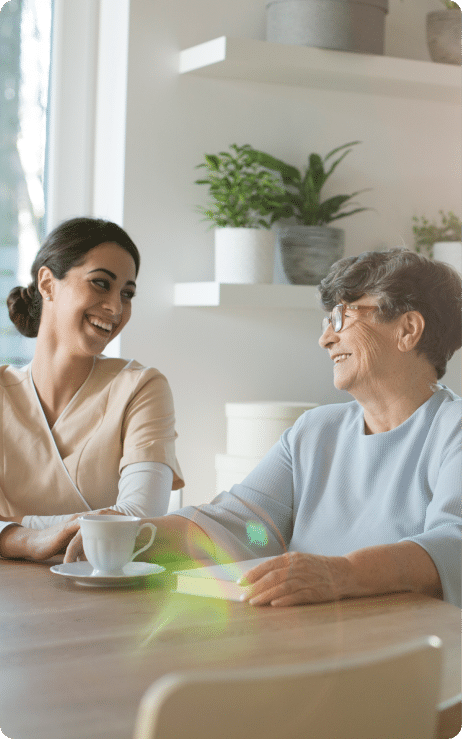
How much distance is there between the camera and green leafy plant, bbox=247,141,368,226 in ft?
5.99

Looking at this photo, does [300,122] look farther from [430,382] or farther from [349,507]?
[349,507]

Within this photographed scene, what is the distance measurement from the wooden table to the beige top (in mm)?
331

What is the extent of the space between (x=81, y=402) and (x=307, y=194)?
36.5 inches

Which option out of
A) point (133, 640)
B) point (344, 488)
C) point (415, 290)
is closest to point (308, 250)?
point (415, 290)

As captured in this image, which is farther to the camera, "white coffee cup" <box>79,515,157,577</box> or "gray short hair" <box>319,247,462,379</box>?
"gray short hair" <box>319,247,462,379</box>

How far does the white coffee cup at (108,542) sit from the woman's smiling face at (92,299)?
1.61 ft

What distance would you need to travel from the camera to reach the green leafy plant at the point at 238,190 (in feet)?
5.76

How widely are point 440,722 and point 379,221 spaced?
1.67 metres

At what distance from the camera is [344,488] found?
3.05 feet

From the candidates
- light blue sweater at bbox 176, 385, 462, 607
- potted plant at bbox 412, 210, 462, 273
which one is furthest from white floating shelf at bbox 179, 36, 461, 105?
light blue sweater at bbox 176, 385, 462, 607

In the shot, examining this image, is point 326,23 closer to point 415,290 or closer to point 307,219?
point 307,219

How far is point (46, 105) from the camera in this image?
6.00 feet

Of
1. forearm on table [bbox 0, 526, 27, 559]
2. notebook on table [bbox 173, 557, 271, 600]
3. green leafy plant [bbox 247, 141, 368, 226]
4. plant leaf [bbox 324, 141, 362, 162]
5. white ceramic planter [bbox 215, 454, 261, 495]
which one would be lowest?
white ceramic planter [bbox 215, 454, 261, 495]

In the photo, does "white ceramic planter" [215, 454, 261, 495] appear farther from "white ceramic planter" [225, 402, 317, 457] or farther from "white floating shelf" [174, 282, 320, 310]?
"white floating shelf" [174, 282, 320, 310]
